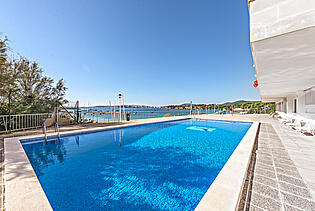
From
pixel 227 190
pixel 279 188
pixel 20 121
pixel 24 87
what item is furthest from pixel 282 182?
pixel 24 87

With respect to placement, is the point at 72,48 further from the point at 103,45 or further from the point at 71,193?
the point at 71,193

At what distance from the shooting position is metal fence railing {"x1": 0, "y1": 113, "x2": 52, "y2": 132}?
5389 mm

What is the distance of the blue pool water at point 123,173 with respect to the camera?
2.03 meters

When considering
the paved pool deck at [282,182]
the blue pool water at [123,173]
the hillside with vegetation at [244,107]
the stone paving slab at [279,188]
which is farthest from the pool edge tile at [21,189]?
the hillside with vegetation at [244,107]

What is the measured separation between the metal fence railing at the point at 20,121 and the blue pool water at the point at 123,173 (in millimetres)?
2027

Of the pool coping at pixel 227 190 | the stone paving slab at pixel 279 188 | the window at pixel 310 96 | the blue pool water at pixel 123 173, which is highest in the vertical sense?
the window at pixel 310 96

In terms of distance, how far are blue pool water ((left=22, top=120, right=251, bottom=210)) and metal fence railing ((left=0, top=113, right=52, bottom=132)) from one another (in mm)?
2027

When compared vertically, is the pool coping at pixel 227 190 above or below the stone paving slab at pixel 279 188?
above

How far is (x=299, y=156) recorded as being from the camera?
2.70 metres

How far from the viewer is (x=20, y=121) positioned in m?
5.93

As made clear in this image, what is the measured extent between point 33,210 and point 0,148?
11.9 feet

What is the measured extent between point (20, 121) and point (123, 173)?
6.61m

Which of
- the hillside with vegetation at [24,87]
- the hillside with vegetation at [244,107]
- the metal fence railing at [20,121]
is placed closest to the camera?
the metal fence railing at [20,121]

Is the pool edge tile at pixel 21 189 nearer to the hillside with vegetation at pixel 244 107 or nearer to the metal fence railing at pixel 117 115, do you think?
the metal fence railing at pixel 117 115
